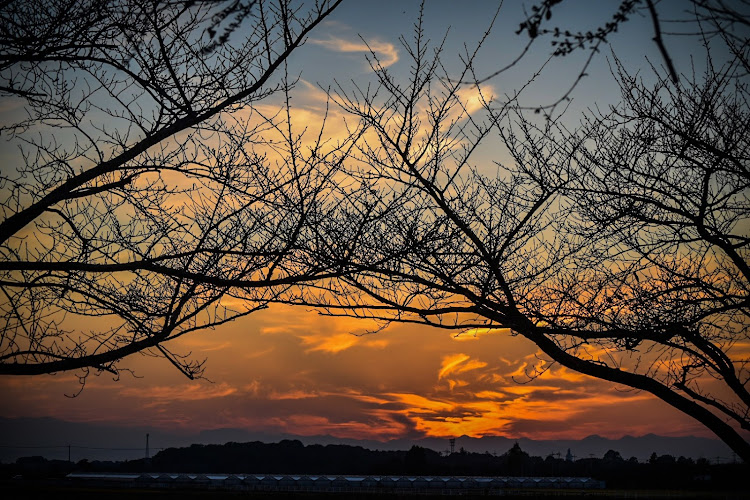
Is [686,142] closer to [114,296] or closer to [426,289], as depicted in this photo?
[426,289]

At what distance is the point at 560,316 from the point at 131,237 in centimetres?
427

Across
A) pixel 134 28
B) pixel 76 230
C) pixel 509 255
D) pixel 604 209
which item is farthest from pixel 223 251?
pixel 604 209

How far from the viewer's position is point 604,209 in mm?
6684

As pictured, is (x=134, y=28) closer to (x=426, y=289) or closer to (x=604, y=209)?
(x=426, y=289)

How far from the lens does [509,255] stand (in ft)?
21.0

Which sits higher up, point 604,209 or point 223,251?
point 604,209

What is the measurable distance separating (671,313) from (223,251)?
4467 mm

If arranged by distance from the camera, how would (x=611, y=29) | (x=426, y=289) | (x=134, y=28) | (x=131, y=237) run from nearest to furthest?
(x=611, y=29) < (x=134, y=28) < (x=426, y=289) < (x=131, y=237)

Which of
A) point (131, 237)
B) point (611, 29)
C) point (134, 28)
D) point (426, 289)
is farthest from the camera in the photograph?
point (131, 237)

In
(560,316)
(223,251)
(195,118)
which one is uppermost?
(195,118)

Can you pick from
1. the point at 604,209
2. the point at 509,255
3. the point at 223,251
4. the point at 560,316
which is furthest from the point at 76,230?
the point at 604,209

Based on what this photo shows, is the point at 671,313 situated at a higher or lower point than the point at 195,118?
lower

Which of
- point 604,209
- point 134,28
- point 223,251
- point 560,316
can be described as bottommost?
point 560,316

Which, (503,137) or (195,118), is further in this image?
(503,137)
